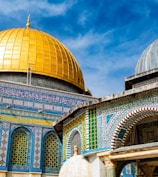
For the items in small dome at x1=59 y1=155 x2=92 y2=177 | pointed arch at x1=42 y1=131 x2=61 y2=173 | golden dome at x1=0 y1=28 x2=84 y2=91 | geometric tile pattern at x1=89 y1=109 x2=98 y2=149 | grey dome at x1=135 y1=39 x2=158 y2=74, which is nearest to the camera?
small dome at x1=59 y1=155 x2=92 y2=177

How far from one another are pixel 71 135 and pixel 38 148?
440 centimetres

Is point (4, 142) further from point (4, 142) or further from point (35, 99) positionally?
point (35, 99)

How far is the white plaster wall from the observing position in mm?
9422

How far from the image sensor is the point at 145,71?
36.5ft

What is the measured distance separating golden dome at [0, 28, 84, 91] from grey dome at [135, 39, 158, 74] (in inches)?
312

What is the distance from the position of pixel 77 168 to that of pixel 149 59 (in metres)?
4.72

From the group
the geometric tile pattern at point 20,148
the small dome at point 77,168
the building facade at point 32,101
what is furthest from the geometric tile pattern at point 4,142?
the small dome at point 77,168

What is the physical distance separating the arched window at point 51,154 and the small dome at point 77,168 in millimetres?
5510

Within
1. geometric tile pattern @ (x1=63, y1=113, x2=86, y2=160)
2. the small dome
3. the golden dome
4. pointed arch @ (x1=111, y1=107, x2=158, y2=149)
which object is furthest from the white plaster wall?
the golden dome

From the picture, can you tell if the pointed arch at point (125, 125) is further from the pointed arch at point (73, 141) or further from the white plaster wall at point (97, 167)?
the pointed arch at point (73, 141)

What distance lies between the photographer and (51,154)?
15.6 meters

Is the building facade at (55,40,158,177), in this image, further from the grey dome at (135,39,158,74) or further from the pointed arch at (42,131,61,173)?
the pointed arch at (42,131,61,173)

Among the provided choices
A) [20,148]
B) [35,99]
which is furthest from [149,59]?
[20,148]

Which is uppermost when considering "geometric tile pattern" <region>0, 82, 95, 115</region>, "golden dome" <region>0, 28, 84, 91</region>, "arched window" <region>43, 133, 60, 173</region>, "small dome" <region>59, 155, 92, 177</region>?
"golden dome" <region>0, 28, 84, 91</region>
